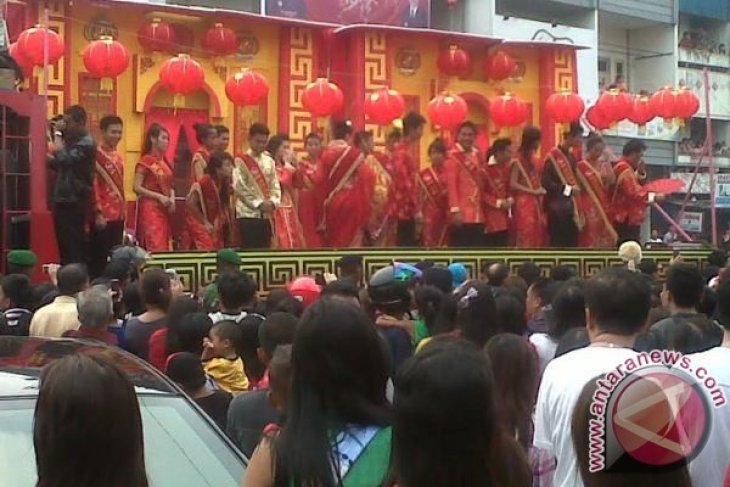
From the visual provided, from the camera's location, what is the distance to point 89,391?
92.0 inches

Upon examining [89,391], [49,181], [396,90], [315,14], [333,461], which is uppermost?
[315,14]

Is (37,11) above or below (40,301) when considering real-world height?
above

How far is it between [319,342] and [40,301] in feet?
14.4

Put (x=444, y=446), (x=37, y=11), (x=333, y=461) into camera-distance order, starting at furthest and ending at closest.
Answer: (x=37, y=11)
(x=333, y=461)
(x=444, y=446)

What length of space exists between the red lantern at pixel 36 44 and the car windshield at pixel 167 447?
29.3ft

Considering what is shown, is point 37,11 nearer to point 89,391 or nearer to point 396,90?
point 396,90

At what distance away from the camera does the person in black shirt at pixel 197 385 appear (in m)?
4.40

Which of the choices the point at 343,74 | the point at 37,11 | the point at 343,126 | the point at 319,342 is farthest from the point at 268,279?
the point at 319,342

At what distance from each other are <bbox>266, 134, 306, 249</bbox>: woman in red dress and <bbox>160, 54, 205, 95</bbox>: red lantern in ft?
3.57

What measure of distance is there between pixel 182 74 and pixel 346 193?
220 cm

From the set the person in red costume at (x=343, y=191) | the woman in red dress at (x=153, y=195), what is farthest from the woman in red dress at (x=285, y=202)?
the woman in red dress at (x=153, y=195)

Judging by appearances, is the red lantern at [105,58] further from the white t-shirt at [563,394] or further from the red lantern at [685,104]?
the white t-shirt at [563,394]

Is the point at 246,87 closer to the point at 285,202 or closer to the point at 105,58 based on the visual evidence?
the point at 285,202

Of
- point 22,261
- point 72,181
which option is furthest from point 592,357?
point 72,181
